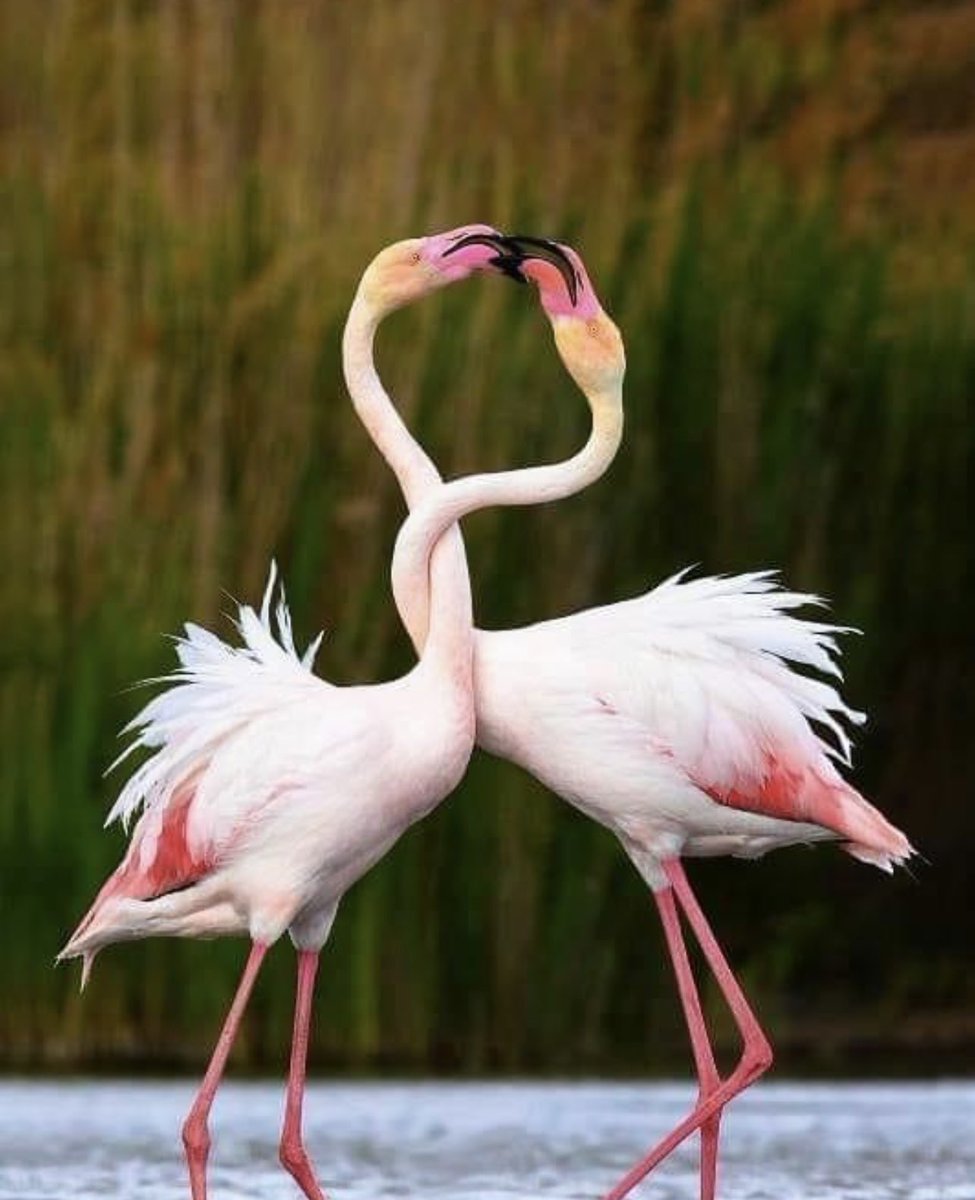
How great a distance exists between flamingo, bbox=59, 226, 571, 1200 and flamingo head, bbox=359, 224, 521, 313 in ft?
0.10

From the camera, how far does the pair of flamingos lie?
666cm

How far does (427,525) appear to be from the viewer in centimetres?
684

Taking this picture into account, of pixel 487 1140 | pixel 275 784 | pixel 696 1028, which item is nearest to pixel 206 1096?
pixel 275 784

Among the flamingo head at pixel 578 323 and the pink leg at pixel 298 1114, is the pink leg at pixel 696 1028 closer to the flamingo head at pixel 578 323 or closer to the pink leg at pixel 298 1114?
the pink leg at pixel 298 1114

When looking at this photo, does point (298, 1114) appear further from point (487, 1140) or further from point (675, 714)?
point (487, 1140)

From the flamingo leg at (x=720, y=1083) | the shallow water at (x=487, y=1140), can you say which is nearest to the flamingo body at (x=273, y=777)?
the flamingo leg at (x=720, y=1083)

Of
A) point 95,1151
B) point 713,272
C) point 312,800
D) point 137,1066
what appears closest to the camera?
point 312,800

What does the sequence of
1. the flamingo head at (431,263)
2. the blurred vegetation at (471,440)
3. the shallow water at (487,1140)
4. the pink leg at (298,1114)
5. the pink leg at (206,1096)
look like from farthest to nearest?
1. the blurred vegetation at (471,440)
2. the shallow water at (487,1140)
3. the flamingo head at (431,263)
4. the pink leg at (298,1114)
5. the pink leg at (206,1096)

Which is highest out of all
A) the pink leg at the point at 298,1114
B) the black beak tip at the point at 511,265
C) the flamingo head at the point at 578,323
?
the black beak tip at the point at 511,265

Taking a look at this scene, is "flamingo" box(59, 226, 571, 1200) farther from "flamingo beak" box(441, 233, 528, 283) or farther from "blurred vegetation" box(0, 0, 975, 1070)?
"blurred vegetation" box(0, 0, 975, 1070)

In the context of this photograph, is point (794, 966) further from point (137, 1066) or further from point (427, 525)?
point (427, 525)

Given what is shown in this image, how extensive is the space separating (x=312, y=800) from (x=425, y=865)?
105 inches

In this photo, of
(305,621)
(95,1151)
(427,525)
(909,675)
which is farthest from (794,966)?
(427,525)

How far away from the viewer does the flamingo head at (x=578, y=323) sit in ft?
22.5
